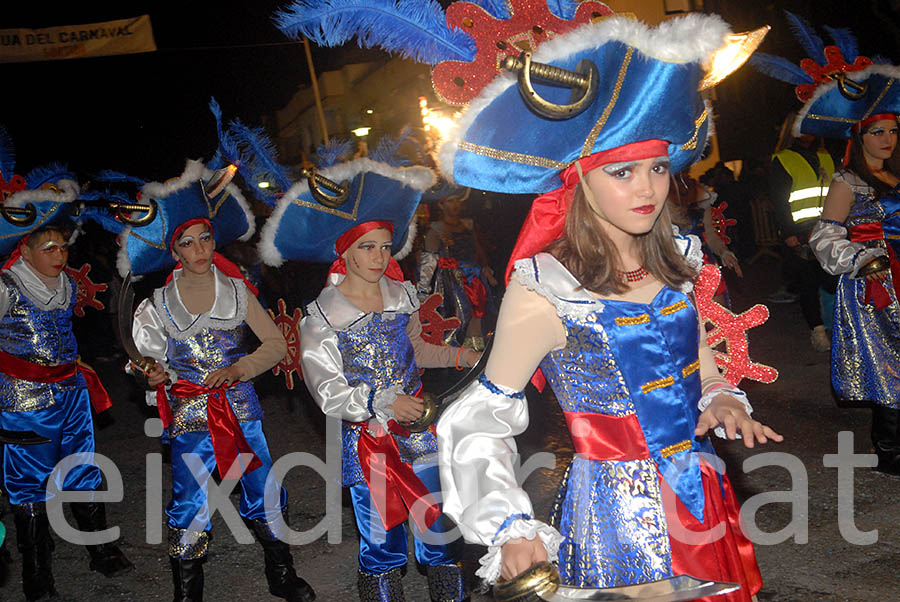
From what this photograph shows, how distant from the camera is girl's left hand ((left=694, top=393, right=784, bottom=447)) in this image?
2121 millimetres

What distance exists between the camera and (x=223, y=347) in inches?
Result: 176

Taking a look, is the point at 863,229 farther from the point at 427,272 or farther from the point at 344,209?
the point at 427,272

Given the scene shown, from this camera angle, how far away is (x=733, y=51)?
2.18m

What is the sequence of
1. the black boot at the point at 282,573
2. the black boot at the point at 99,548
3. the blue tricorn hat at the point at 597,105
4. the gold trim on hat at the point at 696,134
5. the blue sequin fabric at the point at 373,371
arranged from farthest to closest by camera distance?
the black boot at the point at 99,548, the black boot at the point at 282,573, the blue sequin fabric at the point at 373,371, the gold trim on hat at the point at 696,134, the blue tricorn hat at the point at 597,105

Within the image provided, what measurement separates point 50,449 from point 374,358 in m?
2.56

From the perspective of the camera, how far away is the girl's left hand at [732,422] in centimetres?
212

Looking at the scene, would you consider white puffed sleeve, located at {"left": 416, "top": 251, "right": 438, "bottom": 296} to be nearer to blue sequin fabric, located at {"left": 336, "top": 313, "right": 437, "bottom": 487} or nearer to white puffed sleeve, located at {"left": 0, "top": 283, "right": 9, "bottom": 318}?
white puffed sleeve, located at {"left": 0, "top": 283, "right": 9, "bottom": 318}

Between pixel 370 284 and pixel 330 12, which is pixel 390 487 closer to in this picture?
pixel 370 284

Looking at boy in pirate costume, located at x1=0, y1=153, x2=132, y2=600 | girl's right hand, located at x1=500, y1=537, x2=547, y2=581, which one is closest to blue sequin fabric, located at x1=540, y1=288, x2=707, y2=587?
girl's right hand, located at x1=500, y1=537, x2=547, y2=581

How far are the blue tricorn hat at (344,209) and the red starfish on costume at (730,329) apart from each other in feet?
6.17

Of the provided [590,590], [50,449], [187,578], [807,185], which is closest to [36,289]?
[50,449]

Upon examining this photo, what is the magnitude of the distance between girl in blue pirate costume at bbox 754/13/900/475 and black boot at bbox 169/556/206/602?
396 cm

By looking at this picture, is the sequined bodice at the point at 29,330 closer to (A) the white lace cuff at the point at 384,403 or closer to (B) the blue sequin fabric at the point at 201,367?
(B) the blue sequin fabric at the point at 201,367

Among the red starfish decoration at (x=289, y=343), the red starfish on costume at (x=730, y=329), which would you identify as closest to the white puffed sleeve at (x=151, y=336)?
the red starfish decoration at (x=289, y=343)
